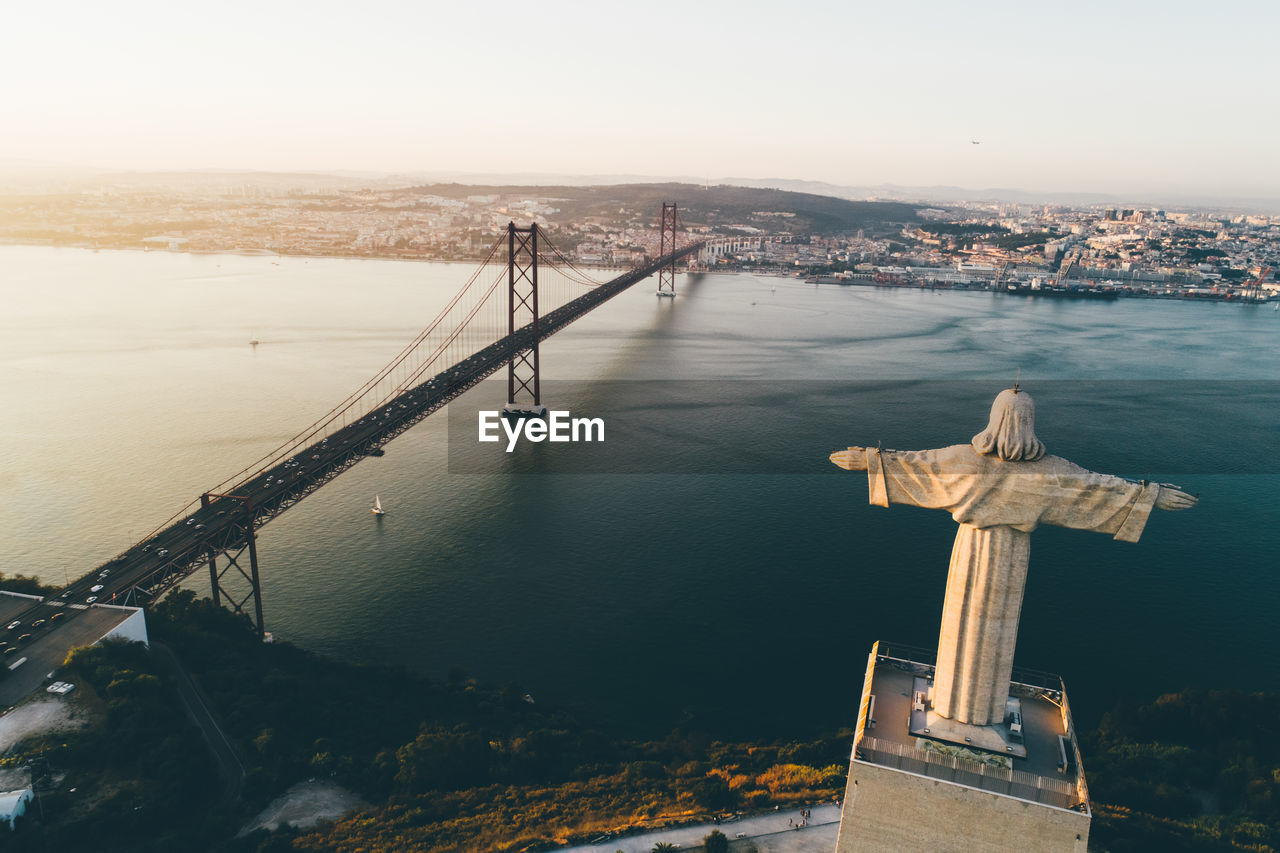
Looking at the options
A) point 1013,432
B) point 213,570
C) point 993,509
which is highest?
point 1013,432

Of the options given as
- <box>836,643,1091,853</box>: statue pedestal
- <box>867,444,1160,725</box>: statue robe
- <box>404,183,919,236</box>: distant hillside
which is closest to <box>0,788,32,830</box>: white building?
<box>836,643,1091,853</box>: statue pedestal

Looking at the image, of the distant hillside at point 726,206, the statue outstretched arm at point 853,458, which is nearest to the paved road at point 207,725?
the statue outstretched arm at point 853,458

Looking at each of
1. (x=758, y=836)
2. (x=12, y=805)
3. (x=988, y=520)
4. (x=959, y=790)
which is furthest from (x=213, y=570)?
(x=988, y=520)

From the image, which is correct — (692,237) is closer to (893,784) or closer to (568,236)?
(568,236)

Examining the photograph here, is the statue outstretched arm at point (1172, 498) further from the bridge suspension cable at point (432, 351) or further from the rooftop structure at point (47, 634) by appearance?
the bridge suspension cable at point (432, 351)

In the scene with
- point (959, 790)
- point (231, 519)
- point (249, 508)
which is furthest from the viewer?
point (249, 508)
